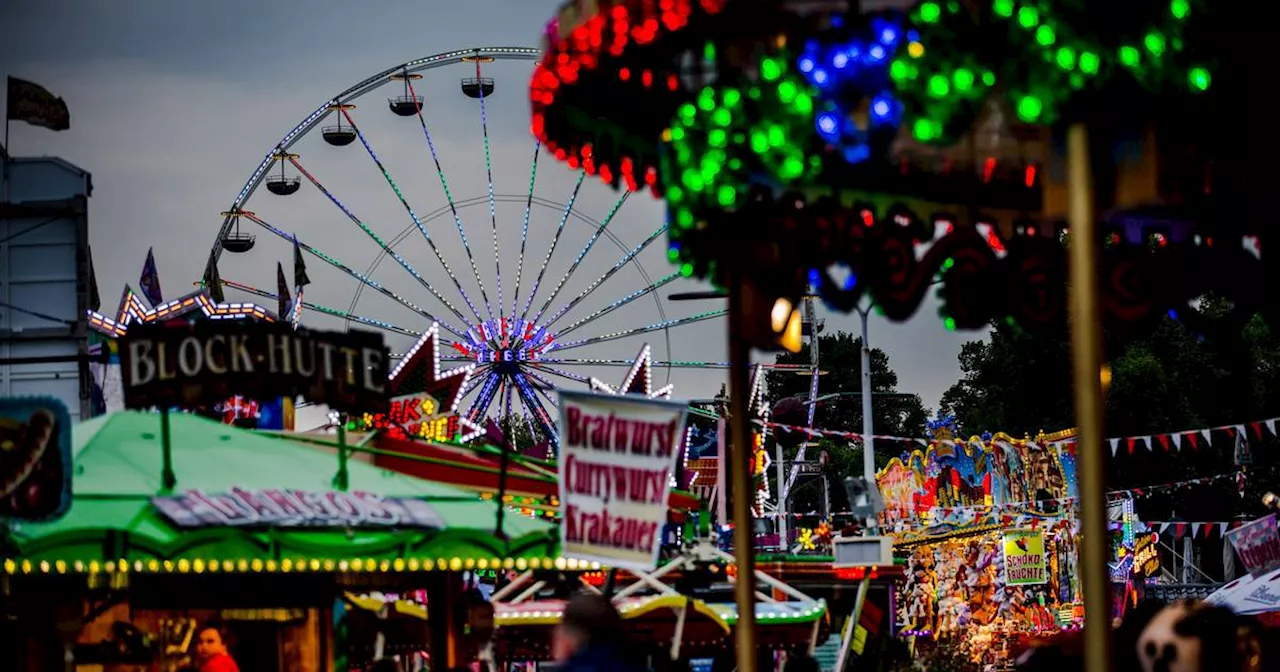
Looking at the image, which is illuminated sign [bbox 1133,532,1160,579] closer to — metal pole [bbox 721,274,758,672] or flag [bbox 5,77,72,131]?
flag [bbox 5,77,72,131]

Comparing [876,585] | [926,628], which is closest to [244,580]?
[876,585]

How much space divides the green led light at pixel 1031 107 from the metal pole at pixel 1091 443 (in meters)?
0.50

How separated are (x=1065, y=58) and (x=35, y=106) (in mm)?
19353

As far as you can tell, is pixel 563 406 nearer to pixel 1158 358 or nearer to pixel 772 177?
pixel 772 177

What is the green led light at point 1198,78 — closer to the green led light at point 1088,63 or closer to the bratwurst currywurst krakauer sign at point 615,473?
the green led light at point 1088,63

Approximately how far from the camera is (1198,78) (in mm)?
6633

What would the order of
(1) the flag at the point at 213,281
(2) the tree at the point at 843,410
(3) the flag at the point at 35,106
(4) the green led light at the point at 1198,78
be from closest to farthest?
1. (4) the green led light at the point at 1198,78
2. (3) the flag at the point at 35,106
3. (1) the flag at the point at 213,281
4. (2) the tree at the point at 843,410

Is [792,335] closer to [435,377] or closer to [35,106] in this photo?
[35,106]

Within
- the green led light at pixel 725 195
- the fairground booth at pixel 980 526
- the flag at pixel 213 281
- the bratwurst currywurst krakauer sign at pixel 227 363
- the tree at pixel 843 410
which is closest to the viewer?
A: the green led light at pixel 725 195

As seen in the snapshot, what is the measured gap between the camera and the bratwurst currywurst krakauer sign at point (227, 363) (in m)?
14.6

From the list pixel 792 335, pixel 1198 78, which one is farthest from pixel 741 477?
pixel 1198 78

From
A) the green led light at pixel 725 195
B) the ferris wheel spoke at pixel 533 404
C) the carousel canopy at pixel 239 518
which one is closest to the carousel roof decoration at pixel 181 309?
the ferris wheel spoke at pixel 533 404

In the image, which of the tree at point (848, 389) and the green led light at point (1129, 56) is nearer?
the green led light at point (1129, 56)

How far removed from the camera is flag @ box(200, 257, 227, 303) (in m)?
42.0
